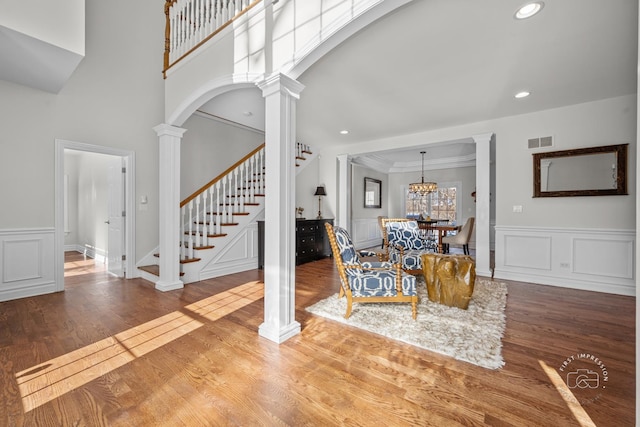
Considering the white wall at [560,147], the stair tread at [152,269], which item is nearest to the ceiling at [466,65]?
the white wall at [560,147]

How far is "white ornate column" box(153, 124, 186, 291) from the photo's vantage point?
376 centimetres

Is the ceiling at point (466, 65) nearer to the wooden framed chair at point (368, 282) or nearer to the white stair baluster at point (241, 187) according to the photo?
the white stair baluster at point (241, 187)

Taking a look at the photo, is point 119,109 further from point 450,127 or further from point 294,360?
point 450,127

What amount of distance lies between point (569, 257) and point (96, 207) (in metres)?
8.63

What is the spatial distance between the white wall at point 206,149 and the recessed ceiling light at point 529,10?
4.91m

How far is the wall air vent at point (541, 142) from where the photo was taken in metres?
4.13

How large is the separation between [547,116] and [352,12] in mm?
3834

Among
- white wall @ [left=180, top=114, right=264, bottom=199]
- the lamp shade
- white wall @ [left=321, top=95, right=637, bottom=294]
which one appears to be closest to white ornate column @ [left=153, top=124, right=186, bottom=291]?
white wall @ [left=180, top=114, right=264, bottom=199]

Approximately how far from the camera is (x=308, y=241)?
5.79 metres

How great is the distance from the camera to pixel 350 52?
9.00 feet

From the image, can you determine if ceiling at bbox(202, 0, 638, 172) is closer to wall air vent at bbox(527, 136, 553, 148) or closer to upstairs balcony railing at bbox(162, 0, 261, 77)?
wall air vent at bbox(527, 136, 553, 148)

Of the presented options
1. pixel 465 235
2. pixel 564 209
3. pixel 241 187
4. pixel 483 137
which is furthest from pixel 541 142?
pixel 241 187

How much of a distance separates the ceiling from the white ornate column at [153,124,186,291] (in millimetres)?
1003

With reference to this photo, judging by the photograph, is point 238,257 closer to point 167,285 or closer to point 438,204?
point 167,285
